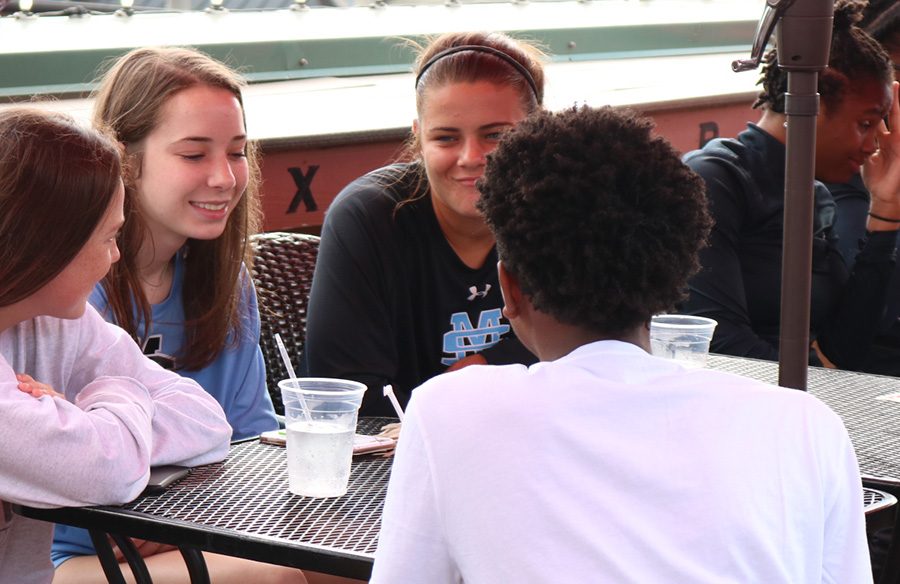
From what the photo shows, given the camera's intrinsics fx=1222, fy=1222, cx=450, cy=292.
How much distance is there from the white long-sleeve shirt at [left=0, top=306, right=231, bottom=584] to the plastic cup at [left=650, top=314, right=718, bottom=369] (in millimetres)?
763

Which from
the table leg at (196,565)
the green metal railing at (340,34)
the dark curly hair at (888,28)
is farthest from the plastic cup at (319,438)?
the dark curly hair at (888,28)

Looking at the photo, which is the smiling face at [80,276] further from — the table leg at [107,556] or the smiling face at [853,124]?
the smiling face at [853,124]

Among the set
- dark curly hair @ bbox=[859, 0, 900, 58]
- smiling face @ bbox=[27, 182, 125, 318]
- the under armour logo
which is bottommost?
the under armour logo

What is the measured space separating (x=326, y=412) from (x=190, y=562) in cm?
27

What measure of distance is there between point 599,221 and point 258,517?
0.67 metres

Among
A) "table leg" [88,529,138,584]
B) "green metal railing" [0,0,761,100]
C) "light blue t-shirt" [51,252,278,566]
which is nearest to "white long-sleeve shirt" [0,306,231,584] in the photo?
"table leg" [88,529,138,584]

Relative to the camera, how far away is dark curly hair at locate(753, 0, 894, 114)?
2.75 metres

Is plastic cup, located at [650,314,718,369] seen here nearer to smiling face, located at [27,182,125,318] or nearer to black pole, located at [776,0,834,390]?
black pole, located at [776,0,834,390]

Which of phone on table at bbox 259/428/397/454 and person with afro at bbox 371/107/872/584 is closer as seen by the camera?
person with afro at bbox 371/107/872/584

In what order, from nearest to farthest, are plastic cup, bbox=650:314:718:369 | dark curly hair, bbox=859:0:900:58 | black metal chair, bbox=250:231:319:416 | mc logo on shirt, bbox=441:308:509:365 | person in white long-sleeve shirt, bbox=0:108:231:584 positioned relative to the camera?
person in white long-sleeve shirt, bbox=0:108:231:584
plastic cup, bbox=650:314:718:369
mc logo on shirt, bbox=441:308:509:365
black metal chair, bbox=250:231:319:416
dark curly hair, bbox=859:0:900:58

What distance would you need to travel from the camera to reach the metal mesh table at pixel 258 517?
1.41 m

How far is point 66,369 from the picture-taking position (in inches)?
70.2

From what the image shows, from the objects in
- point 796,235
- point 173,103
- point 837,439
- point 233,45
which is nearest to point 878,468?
point 796,235

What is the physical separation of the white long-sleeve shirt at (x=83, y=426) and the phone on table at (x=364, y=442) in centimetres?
12
